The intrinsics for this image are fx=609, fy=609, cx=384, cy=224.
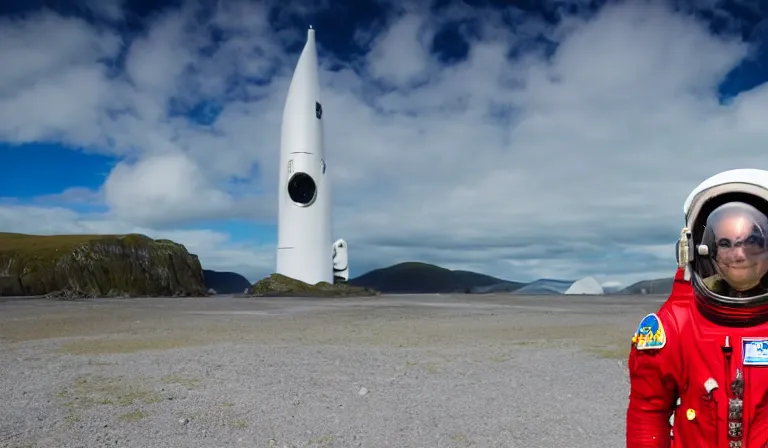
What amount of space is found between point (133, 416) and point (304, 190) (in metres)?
33.7

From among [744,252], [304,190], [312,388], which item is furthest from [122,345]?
[304,190]

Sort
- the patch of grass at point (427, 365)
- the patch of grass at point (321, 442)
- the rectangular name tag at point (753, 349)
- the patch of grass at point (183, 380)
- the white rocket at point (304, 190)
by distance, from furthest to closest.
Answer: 1. the white rocket at point (304, 190)
2. the patch of grass at point (427, 365)
3. the patch of grass at point (183, 380)
4. the patch of grass at point (321, 442)
5. the rectangular name tag at point (753, 349)

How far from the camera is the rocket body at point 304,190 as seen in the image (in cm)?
3950

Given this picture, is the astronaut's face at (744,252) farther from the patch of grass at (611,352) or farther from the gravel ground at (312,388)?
the patch of grass at (611,352)

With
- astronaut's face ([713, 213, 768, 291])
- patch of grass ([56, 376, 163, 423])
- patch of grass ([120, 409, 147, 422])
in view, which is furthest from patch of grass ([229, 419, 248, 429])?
astronaut's face ([713, 213, 768, 291])

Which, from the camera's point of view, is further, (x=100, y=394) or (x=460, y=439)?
(x=100, y=394)

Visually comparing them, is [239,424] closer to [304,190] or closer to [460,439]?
[460,439]

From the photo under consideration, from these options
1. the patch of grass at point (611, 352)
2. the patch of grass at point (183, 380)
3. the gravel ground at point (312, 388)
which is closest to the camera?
the gravel ground at point (312, 388)

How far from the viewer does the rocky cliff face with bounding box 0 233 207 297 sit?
118ft

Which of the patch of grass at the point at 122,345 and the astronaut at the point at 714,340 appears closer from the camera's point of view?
the astronaut at the point at 714,340

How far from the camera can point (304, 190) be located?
133 feet

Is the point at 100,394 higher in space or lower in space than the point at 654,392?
lower

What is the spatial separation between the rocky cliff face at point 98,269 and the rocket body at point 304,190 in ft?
23.8

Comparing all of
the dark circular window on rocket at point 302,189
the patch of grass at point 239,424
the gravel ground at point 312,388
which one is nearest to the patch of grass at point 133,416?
the gravel ground at point 312,388
